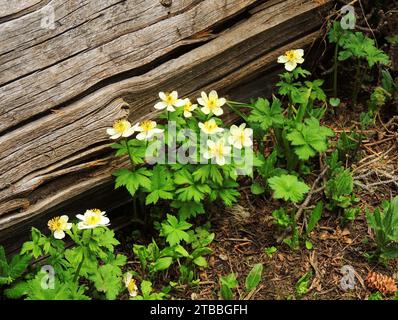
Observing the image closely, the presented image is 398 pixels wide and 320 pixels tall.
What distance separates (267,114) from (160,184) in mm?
801

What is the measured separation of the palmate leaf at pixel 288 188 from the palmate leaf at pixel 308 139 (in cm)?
20

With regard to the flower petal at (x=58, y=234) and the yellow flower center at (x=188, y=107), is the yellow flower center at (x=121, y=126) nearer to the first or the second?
the yellow flower center at (x=188, y=107)

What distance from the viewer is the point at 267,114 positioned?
12.0ft

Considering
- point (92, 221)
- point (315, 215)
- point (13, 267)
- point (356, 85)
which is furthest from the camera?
point (356, 85)

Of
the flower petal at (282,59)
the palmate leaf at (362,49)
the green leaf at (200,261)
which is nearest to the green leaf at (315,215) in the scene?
the green leaf at (200,261)

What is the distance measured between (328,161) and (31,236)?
179 centimetres

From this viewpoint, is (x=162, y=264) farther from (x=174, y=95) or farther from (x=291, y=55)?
(x=291, y=55)

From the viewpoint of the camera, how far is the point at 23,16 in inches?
126

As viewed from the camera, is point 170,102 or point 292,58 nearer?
point 170,102

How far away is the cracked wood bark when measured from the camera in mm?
3199

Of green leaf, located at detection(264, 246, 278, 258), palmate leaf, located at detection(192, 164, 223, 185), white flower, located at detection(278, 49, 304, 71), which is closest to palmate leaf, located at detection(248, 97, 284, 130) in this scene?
white flower, located at detection(278, 49, 304, 71)

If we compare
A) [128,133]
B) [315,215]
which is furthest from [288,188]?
[128,133]

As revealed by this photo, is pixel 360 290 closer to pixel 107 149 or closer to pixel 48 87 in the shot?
pixel 107 149
